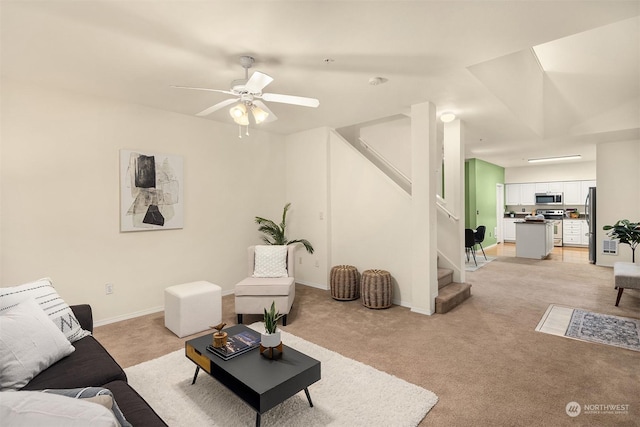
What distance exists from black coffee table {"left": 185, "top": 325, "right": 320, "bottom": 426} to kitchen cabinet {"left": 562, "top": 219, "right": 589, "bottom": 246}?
10.5m

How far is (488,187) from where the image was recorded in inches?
361

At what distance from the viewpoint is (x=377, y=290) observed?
4.07m

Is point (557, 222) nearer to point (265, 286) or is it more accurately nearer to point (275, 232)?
point (275, 232)

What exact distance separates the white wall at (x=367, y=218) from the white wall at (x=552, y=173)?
8.00 m

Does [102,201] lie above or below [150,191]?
below

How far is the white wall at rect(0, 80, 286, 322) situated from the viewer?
3.11 metres

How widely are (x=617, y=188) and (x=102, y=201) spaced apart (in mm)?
8792

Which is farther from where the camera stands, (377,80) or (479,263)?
(479,263)

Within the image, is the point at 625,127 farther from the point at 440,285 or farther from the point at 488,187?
the point at 440,285

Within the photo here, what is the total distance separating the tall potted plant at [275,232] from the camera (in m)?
5.12

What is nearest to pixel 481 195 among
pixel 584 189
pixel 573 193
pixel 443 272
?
pixel 573 193

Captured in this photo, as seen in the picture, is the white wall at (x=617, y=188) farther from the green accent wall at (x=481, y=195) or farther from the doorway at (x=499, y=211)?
the doorway at (x=499, y=211)

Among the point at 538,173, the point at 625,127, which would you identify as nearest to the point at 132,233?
the point at 625,127

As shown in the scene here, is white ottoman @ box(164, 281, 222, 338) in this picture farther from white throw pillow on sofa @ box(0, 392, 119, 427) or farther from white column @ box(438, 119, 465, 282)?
white column @ box(438, 119, 465, 282)
